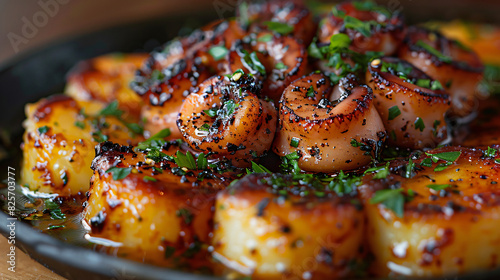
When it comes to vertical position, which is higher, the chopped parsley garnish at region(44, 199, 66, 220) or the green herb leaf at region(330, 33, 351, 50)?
the green herb leaf at region(330, 33, 351, 50)

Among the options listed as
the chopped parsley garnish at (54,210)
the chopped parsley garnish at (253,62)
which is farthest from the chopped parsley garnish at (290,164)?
the chopped parsley garnish at (54,210)

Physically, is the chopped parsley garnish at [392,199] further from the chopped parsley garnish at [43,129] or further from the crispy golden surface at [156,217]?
the chopped parsley garnish at [43,129]

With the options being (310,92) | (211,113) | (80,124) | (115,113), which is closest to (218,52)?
(211,113)

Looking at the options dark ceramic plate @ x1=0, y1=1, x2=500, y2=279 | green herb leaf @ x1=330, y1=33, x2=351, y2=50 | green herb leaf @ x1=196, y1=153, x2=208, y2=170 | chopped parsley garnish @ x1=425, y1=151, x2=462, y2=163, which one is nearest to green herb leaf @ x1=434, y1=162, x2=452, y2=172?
chopped parsley garnish @ x1=425, y1=151, x2=462, y2=163

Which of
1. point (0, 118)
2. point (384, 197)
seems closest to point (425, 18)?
point (384, 197)

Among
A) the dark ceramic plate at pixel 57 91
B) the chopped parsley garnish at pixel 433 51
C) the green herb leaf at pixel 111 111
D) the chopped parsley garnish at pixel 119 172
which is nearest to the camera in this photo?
the dark ceramic plate at pixel 57 91

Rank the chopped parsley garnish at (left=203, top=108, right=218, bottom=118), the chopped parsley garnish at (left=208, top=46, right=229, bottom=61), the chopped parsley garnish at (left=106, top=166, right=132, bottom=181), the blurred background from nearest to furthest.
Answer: the chopped parsley garnish at (left=106, top=166, right=132, bottom=181) < the chopped parsley garnish at (left=203, top=108, right=218, bottom=118) < the chopped parsley garnish at (left=208, top=46, right=229, bottom=61) < the blurred background

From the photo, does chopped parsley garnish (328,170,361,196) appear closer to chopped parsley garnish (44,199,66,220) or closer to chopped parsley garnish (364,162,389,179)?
chopped parsley garnish (364,162,389,179)
